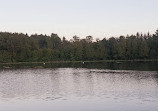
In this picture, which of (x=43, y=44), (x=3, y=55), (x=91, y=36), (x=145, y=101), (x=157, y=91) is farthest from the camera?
(x=91, y=36)

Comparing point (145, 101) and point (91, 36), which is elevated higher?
point (91, 36)

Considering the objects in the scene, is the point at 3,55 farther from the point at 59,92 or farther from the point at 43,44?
the point at 59,92

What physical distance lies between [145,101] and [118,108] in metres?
3.73

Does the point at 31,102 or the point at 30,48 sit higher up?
the point at 30,48

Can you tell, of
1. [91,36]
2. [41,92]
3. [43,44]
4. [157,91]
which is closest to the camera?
[157,91]

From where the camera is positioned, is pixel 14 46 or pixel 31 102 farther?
pixel 14 46

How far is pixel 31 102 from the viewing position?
27.5 metres

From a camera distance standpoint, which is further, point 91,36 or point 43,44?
point 91,36

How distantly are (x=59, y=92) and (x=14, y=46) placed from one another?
92819mm

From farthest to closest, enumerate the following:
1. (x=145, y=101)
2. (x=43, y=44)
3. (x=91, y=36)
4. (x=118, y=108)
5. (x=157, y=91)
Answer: (x=91, y=36) → (x=43, y=44) → (x=157, y=91) → (x=145, y=101) → (x=118, y=108)

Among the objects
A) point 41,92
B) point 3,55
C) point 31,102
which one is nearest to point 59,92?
point 41,92

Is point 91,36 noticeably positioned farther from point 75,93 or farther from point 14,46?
point 75,93

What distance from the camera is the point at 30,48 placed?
126 meters

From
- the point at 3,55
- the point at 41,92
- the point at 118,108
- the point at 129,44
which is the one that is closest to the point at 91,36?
the point at 129,44
